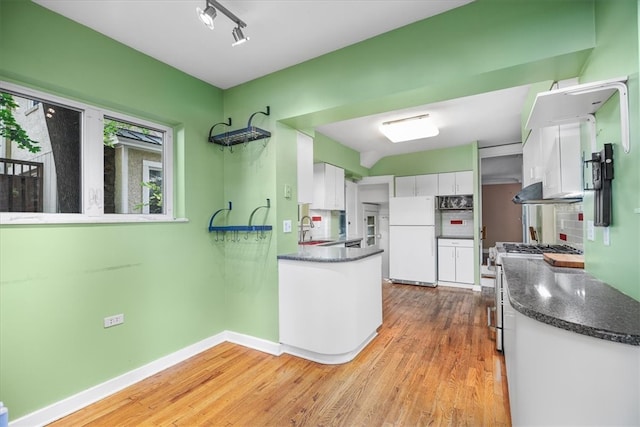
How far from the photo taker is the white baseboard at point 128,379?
5.97 ft

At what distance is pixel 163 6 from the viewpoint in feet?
6.16

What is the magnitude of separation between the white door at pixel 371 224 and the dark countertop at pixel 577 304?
4.27 meters

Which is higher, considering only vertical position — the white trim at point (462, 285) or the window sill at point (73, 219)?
the window sill at point (73, 219)

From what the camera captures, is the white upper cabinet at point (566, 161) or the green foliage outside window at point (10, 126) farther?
the white upper cabinet at point (566, 161)

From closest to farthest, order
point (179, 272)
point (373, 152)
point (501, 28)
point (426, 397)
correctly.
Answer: point (501, 28) < point (426, 397) < point (179, 272) < point (373, 152)

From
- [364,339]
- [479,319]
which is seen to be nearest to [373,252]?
[364,339]

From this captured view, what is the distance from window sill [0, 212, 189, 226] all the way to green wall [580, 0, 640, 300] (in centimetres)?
301

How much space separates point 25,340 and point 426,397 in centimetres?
262

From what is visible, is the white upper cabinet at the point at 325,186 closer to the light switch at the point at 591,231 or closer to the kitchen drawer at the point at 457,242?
the kitchen drawer at the point at 457,242

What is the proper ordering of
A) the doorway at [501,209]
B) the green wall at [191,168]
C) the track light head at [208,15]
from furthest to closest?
the doorway at [501,209], the green wall at [191,168], the track light head at [208,15]

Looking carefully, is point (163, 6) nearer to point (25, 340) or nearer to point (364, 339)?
point (25, 340)

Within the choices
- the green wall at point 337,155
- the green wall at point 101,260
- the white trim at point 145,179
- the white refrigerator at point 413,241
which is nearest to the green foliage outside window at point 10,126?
the green wall at point 101,260

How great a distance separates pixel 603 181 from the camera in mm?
1506

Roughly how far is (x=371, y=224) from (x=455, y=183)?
1.90m
